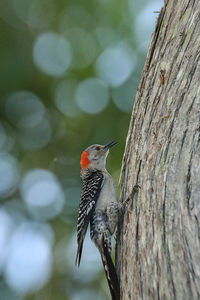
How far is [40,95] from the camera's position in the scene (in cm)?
805

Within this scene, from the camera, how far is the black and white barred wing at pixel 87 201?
4.50 metres

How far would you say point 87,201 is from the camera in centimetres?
495

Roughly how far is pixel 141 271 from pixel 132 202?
714 mm

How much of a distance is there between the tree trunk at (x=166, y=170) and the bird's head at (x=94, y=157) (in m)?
1.89

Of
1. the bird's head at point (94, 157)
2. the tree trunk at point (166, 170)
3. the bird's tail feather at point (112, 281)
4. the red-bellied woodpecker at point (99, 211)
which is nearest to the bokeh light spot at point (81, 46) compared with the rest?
the bird's head at point (94, 157)

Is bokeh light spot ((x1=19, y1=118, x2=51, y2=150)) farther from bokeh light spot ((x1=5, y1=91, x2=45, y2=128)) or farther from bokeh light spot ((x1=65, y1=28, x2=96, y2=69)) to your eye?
bokeh light spot ((x1=65, y1=28, x2=96, y2=69))

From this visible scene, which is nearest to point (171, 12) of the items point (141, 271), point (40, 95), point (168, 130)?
point (168, 130)

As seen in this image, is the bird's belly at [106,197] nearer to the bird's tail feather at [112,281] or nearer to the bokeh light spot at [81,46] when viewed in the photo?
the bird's tail feather at [112,281]

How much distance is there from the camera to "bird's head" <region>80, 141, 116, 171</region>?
5.95 m

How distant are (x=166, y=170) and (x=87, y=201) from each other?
1.95m

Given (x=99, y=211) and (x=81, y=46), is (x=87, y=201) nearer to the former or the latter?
(x=99, y=211)

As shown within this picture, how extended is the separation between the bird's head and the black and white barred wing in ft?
1.23

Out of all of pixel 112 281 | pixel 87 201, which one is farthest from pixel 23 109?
pixel 112 281

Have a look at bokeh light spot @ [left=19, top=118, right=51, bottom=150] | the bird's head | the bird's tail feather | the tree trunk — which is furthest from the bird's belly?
bokeh light spot @ [left=19, top=118, right=51, bottom=150]
